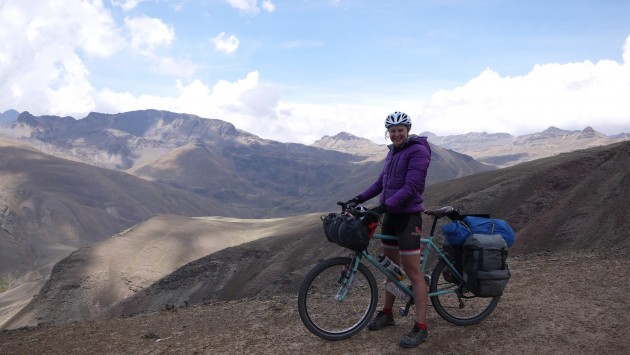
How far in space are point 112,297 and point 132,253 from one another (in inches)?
659

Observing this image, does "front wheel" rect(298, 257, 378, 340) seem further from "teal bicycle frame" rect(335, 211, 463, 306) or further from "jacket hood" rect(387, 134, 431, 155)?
"jacket hood" rect(387, 134, 431, 155)

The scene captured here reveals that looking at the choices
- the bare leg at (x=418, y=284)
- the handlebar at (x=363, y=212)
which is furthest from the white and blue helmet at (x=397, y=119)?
the bare leg at (x=418, y=284)

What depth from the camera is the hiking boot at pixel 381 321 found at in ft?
21.8

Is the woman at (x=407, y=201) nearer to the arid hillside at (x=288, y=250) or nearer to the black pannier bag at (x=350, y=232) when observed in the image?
the black pannier bag at (x=350, y=232)

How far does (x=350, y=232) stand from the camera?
5.79 m

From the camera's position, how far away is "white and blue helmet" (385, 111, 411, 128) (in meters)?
6.22

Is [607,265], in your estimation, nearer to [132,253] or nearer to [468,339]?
[468,339]

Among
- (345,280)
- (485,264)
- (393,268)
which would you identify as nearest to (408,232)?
(393,268)

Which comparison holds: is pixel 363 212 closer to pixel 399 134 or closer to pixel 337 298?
pixel 399 134

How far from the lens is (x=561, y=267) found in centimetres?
1061

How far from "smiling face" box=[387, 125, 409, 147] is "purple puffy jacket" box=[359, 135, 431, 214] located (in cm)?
7

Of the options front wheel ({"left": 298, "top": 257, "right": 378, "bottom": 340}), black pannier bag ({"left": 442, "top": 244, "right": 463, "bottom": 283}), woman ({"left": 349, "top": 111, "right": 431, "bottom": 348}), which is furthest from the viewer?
black pannier bag ({"left": 442, "top": 244, "right": 463, "bottom": 283})

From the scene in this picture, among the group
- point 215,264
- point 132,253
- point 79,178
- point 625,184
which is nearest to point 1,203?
point 79,178

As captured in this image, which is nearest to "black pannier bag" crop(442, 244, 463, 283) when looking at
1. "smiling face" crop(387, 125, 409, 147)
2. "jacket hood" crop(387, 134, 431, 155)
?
"jacket hood" crop(387, 134, 431, 155)
